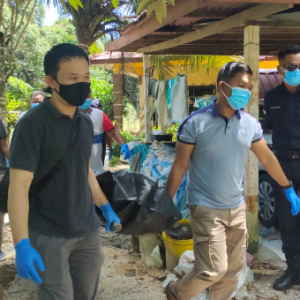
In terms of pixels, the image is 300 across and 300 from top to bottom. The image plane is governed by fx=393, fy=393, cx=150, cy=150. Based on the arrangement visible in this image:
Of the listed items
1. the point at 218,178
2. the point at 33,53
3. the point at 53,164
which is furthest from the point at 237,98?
the point at 33,53

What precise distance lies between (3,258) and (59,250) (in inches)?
114

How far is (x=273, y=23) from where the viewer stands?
4395mm

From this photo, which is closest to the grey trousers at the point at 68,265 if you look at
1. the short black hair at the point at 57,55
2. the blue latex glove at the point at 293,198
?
the short black hair at the point at 57,55

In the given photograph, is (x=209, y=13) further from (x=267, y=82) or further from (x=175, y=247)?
(x=267, y=82)

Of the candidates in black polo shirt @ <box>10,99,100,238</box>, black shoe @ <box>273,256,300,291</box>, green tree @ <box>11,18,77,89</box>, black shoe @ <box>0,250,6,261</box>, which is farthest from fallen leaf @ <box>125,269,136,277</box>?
green tree @ <box>11,18,77,89</box>

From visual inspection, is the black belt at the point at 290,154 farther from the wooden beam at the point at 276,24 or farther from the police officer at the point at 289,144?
the wooden beam at the point at 276,24

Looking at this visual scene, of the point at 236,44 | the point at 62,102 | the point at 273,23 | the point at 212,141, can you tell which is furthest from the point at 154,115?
the point at 62,102

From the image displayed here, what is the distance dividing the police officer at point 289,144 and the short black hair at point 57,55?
88.5 inches

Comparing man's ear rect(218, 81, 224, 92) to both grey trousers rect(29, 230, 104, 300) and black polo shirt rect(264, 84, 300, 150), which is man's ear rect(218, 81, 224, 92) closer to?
black polo shirt rect(264, 84, 300, 150)

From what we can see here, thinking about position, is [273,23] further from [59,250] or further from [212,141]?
[59,250]

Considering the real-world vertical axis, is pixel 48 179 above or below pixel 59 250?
above

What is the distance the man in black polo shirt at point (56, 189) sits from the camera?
1894mm

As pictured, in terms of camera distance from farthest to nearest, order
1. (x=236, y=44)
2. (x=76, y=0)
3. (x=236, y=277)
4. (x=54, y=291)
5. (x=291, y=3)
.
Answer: (x=236, y=44) < (x=291, y=3) < (x=236, y=277) < (x=76, y=0) < (x=54, y=291)

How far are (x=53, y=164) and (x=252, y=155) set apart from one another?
9.18 feet
